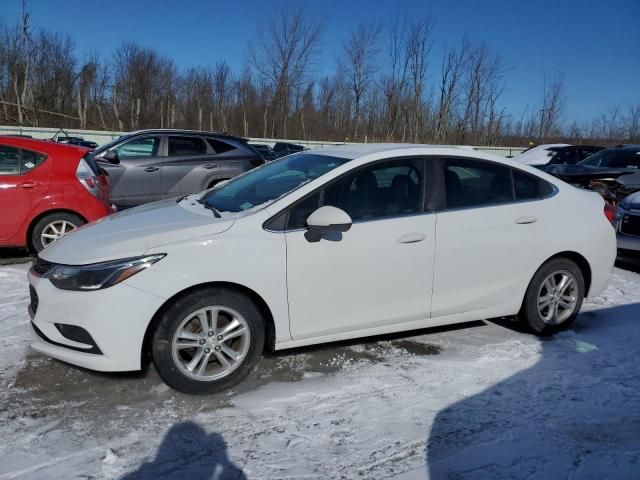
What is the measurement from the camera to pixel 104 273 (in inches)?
126

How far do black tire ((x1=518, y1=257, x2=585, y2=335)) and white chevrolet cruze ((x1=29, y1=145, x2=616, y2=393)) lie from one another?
12mm

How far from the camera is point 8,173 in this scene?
20.6ft

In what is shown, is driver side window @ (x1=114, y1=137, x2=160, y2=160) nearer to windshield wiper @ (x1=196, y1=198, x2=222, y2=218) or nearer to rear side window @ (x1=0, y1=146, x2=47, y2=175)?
rear side window @ (x1=0, y1=146, x2=47, y2=175)

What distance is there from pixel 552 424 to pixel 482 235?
1452 mm

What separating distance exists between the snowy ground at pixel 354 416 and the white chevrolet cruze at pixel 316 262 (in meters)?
0.28

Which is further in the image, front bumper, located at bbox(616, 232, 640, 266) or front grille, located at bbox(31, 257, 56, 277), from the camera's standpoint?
front bumper, located at bbox(616, 232, 640, 266)

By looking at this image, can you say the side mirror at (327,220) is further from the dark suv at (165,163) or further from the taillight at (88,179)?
the dark suv at (165,163)

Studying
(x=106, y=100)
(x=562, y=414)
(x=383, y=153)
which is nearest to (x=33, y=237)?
(x=383, y=153)

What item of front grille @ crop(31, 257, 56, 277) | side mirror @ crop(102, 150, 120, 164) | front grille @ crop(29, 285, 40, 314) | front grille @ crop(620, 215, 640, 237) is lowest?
front grille @ crop(29, 285, 40, 314)

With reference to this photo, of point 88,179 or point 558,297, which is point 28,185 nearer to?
point 88,179

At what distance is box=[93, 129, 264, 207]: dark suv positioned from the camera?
32.0 ft

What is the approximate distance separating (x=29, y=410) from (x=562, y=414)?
10.6 ft

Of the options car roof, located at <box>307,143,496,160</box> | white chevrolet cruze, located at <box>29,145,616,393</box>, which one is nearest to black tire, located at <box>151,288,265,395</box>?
white chevrolet cruze, located at <box>29,145,616,393</box>

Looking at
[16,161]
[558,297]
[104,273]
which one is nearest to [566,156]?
[558,297]
